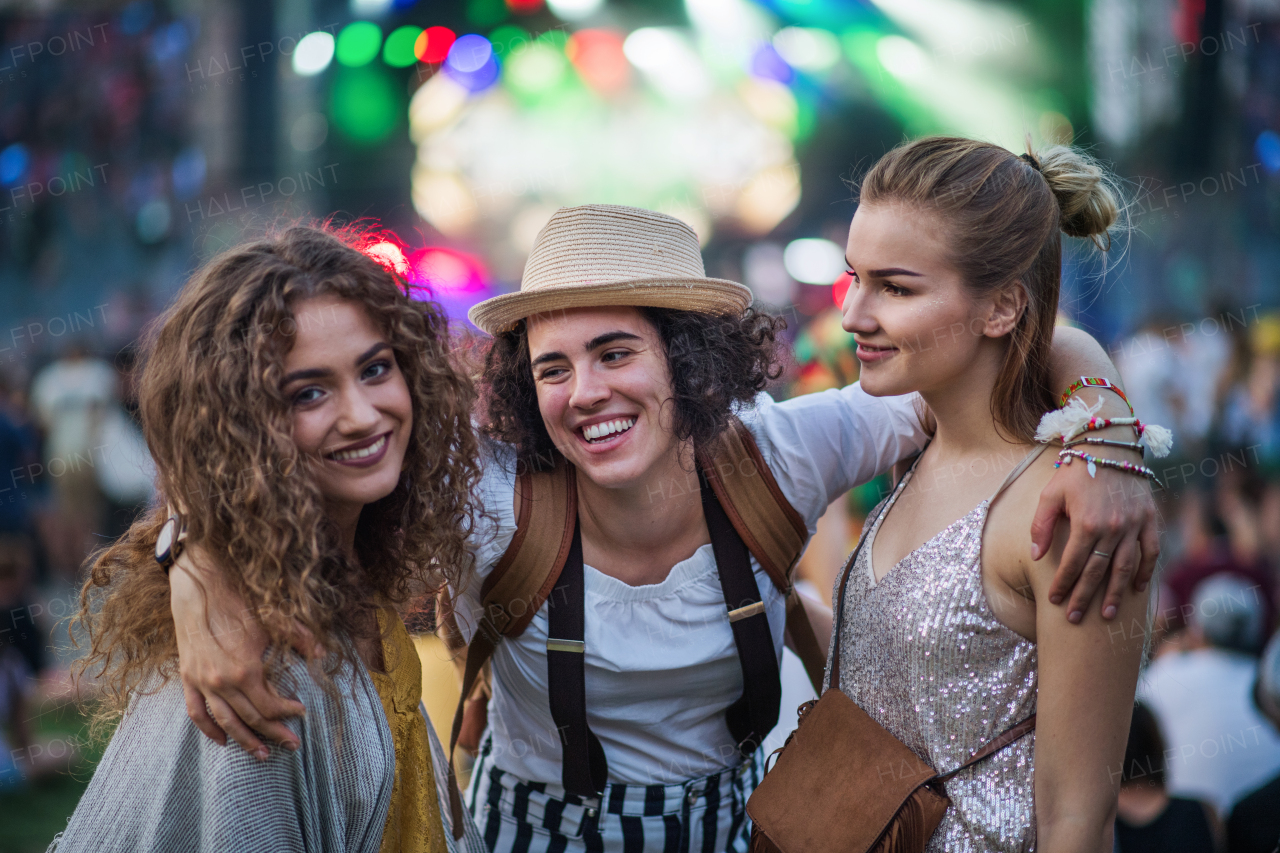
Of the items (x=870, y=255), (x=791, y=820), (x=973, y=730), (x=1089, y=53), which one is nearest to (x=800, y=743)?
(x=791, y=820)

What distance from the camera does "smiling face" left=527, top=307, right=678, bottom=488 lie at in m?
1.87

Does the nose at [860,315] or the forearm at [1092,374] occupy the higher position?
the nose at [860,315]

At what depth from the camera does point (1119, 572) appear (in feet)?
4.24

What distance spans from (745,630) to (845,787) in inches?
18.8

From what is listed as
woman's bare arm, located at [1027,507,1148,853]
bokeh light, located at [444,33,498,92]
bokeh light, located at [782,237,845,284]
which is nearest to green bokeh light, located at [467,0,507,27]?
bokeh light, located at [444,33,498,92]

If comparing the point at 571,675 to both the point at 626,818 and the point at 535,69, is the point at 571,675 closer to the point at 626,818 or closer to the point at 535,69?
the point at 626,818

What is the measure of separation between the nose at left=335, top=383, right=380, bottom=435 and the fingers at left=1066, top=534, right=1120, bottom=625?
3.68 feet

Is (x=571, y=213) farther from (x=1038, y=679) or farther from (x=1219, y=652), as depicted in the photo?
(x=1219, y=652)

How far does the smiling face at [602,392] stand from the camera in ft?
6.15

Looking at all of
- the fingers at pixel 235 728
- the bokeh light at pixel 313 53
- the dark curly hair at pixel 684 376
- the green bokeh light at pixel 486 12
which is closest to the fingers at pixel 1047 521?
Result: the dark curly hair at pixel 684 376

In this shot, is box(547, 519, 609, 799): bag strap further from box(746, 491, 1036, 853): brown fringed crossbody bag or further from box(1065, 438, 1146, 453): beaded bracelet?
box(1065, 438, 1146, 453): beaded bracelet

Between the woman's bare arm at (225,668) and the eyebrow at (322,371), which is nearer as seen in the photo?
the woman's bare arm at (225,668)

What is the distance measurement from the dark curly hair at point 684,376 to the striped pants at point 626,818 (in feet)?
2.54

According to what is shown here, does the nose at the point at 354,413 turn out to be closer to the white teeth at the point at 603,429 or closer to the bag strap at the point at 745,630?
the white teeth at the point at 603,429
